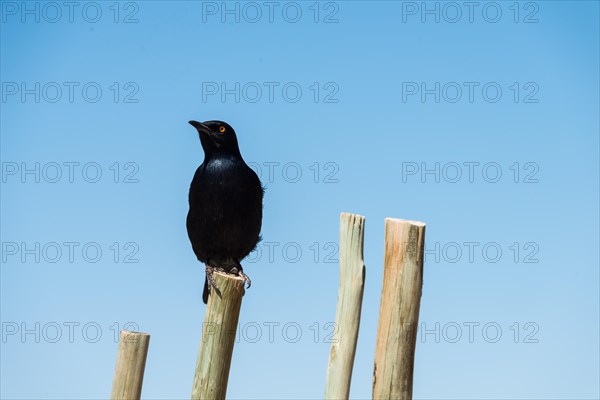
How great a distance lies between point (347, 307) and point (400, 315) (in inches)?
19.3

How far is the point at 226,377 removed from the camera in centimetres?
683

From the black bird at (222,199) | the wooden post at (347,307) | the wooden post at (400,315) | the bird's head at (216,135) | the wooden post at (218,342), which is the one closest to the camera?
the wooden post at (400,315)

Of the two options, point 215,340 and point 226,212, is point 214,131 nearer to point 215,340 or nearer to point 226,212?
point 226,212

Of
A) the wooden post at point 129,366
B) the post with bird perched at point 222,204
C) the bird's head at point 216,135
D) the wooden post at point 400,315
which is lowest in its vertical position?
the wooden post at point 129,366

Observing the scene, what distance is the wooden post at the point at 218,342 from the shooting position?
22.1 ft

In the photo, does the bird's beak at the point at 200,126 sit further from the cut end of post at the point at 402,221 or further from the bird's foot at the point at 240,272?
the cut end of post at the point at 402,221

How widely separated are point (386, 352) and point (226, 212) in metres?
3.30

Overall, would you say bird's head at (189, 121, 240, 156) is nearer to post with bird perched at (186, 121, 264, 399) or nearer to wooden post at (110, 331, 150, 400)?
post with bird perched at (186, 121, 264, 399)

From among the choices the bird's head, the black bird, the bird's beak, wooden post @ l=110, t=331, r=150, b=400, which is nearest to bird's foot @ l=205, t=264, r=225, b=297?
the black bird

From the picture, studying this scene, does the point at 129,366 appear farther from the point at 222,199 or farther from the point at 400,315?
the point at 400,315

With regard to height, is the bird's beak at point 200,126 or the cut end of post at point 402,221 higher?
the bird's beak at point 200,126

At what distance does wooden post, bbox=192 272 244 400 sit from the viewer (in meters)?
6.75

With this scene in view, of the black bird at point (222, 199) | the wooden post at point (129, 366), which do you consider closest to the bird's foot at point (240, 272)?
the black bird at point (222, 199)

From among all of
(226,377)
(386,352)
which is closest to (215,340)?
(226,377)
